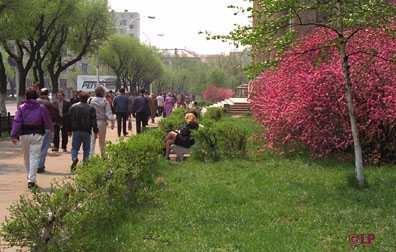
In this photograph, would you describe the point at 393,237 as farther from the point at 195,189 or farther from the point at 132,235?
the point at 195,189

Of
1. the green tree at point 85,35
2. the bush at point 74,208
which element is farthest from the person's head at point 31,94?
the green tree at point 85,35

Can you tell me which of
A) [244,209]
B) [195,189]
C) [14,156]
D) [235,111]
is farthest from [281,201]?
[235,111]

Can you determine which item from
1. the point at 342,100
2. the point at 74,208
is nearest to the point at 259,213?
the point at 74,208

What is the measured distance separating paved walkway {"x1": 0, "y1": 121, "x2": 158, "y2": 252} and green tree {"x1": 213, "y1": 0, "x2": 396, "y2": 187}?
371cm

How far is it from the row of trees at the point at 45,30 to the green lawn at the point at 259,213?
12.8 m

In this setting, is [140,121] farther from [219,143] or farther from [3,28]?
[219,143]

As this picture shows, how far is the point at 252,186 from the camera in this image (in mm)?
9883

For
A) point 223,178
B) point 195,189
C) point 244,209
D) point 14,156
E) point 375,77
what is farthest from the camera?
point 14,156

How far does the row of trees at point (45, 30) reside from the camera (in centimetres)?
2382

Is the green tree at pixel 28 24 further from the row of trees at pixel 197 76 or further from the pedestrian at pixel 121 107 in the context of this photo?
the row of trees at pixel 197 76

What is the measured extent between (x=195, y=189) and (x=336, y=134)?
4.07 metres

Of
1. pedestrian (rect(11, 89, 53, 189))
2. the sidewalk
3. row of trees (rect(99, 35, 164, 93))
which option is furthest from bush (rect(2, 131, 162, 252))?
row of trees (rect(99, 35, 164, 93))

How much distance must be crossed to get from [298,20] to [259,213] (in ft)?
11.6

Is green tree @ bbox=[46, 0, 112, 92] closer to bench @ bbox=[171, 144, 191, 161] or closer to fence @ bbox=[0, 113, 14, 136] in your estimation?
fence @ bbox=[0, 113, 14, 136]
